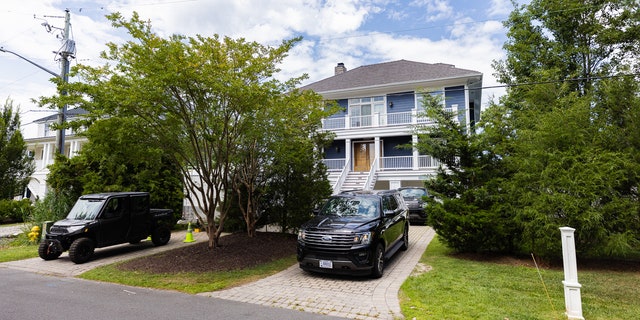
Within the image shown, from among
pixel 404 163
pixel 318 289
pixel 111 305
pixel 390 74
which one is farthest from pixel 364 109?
pixel 111 305

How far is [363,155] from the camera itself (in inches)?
906

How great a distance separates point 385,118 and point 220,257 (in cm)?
1594

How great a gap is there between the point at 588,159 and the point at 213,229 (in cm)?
918

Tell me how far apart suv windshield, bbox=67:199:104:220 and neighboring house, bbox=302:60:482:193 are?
12.3 meters

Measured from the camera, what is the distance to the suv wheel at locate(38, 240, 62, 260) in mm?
8438

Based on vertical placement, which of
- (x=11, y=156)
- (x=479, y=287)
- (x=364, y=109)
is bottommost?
(x=479, y=287)

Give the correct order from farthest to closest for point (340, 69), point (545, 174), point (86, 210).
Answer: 1. point (340, 69)
2. point (86, 210)
3. point (545, 174)

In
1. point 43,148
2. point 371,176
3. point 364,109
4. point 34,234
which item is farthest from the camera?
point 43,148

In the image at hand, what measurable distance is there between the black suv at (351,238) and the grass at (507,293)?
901mm

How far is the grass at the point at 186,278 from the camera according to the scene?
6.04m

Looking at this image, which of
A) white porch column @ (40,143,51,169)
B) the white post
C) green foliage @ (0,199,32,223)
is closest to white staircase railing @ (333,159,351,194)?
the white post

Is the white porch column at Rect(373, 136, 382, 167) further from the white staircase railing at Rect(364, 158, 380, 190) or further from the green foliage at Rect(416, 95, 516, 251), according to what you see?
the green foliage at Rect(416, 95, 516, 251)

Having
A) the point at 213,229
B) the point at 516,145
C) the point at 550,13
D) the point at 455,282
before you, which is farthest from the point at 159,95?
the point at 550,13

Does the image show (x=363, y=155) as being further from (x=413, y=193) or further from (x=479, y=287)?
(x=479, y=287)
